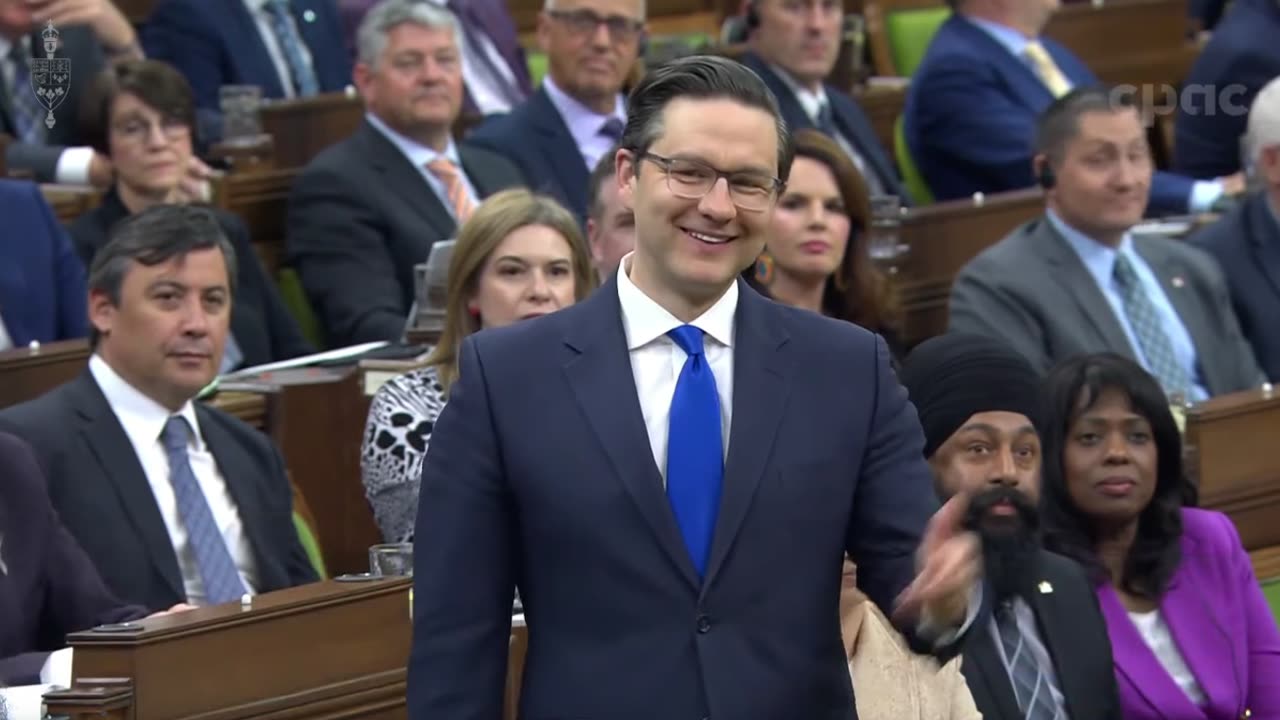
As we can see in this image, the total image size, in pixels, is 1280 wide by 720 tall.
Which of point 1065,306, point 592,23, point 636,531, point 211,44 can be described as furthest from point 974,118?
point 636,531

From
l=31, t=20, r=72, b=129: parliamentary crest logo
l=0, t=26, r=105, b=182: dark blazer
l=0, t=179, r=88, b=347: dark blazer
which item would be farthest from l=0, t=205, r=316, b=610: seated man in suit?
l=0, t=26, r=105, b=182: dark blazer

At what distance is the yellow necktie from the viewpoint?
6.46 metres

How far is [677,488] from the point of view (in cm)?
205

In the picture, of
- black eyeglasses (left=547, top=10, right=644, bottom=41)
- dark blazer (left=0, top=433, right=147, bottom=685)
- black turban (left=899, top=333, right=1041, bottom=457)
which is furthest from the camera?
black eyeglasses (left=547, top=10, right=644, bottom=41)

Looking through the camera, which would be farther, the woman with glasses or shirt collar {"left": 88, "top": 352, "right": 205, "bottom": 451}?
the woman with glasses

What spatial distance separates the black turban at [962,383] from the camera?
3260mm

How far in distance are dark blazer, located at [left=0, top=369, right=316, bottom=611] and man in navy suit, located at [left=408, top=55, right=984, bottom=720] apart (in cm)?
147

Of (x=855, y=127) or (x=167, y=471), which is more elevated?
(x=855, y=127)

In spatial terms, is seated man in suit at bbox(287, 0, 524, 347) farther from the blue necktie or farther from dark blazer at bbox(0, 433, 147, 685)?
the blue necktie

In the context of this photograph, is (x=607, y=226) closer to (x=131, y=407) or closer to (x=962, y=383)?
(x=131, y=407)

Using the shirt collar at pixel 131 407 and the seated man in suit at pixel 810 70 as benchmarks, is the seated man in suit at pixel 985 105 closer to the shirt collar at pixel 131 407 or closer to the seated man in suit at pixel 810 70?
the seated man in suit at pixel 810 70

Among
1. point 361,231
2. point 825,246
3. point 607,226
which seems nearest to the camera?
point 607,226

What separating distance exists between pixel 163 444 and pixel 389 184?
68.6 inches

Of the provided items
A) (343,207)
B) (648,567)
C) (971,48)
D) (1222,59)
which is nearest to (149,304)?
(343,207)
